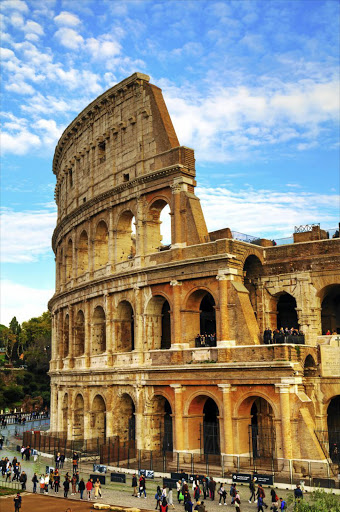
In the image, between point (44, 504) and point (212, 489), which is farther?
point (44, 504)

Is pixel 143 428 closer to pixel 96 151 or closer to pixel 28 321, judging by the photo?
pixel 96 151

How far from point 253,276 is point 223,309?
4470 mm

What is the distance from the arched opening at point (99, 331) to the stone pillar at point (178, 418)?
880 cm

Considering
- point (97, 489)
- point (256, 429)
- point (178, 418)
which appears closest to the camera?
point (97, 489)

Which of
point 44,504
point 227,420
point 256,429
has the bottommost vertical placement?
point 44,504

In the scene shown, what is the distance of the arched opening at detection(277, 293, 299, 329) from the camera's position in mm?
33438

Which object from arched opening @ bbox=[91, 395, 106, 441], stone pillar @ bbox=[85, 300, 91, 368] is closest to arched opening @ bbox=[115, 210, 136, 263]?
stone pillar @ bbox=[85, 300, 91, 368]

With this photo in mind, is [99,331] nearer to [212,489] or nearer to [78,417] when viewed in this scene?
[78,417]

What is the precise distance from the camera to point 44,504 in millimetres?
24578

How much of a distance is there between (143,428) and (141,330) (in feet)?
17.6

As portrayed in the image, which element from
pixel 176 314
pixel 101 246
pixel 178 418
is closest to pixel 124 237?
pixel 101 246

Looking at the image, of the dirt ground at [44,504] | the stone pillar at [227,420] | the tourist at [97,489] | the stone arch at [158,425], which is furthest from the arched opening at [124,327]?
the dirt ground at [44,504]

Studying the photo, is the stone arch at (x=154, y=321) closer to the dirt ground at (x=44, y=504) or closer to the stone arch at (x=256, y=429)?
the stone arch at (x=256, y=429)

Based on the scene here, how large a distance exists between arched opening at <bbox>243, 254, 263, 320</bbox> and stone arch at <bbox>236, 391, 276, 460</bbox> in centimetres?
529
